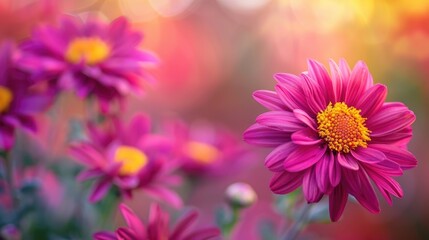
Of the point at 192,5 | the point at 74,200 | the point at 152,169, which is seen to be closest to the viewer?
the point at 152,169

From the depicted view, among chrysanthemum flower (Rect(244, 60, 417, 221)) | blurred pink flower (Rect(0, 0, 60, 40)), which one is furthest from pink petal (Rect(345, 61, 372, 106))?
blurred pink flower (Rect(0, 0, 60, 40))

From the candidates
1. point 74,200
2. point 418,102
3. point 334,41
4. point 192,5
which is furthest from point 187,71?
point 74,200

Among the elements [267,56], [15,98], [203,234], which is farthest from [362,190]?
[267,56]

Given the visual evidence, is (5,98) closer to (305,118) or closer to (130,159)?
(130,159)

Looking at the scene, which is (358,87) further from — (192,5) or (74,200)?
(192,5)

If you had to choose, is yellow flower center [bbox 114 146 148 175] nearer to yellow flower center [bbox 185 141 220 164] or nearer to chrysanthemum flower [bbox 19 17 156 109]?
chrysanthemum flower [bbox 19 17 156 109]

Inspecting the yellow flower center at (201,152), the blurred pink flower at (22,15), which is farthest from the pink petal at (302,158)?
the blurred pink flower at (22,15)

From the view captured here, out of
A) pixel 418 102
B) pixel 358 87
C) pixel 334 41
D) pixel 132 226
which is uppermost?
pixel 334 41
